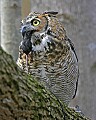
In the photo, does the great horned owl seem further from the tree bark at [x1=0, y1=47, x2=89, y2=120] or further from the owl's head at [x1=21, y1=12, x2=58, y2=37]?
the tree bark at [x1=0, y1=47, x2=89, y2=120]

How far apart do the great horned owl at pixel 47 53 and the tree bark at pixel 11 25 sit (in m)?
0.38

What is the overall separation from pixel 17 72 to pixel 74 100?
155 cm

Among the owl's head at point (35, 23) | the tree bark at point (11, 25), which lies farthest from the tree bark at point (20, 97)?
the tree bark at point (11, 25)

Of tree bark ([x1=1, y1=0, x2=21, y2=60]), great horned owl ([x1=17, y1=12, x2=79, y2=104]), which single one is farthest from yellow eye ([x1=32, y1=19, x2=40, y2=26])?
tree bark ([x1=1, y1=0, x2=21, y2=60])

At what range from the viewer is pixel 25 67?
76.7 inches

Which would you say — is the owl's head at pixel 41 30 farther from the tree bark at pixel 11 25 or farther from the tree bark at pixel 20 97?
the tree bark at pixel 20 97

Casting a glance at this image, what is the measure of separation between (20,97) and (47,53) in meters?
0.90

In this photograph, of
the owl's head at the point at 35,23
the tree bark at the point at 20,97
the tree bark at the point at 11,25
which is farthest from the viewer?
the tree bark at the point at 11,25

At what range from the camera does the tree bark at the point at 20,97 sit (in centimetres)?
102

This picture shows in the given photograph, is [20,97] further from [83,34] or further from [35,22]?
[83,34]

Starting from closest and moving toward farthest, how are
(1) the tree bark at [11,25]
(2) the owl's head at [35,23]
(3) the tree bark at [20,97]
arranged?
(3) the tree bark at [20,97] < (2) the owl's head at [35,23] < (1) the tree bark at [11,25]

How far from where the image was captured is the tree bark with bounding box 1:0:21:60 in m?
2.35

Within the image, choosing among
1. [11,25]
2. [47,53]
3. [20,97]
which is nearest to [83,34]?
[11,25]

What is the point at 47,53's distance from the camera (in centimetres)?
196
